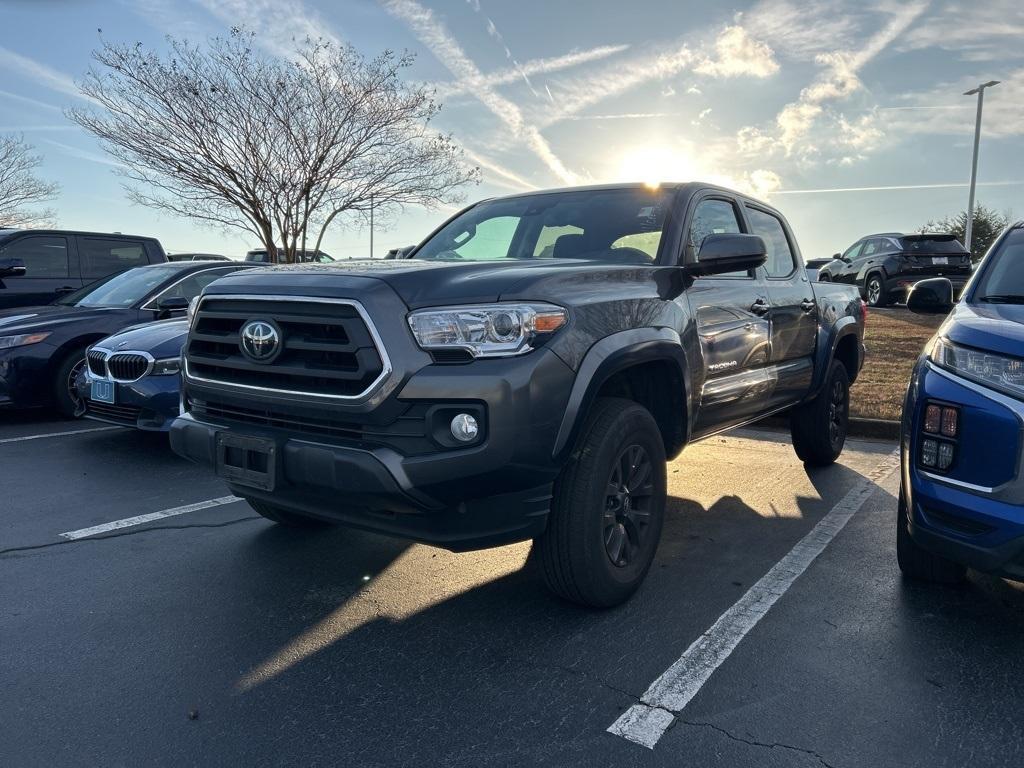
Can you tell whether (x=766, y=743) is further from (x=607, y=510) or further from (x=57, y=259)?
(x=57, y=259)

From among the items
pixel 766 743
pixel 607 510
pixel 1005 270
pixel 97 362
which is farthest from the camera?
pixel 97 362

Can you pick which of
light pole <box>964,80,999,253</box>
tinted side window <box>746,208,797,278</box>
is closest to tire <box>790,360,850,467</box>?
tinted side window <box>746,208,797,278</box>

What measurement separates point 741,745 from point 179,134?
18814mm

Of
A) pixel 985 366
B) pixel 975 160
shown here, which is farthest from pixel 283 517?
pixel 975 160

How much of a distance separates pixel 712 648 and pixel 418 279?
1726mm

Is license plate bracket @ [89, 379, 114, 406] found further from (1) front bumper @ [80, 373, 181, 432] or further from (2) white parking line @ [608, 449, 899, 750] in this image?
(2) white parking line @ [608, 449, 899, 750]

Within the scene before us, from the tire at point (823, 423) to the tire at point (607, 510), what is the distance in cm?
256

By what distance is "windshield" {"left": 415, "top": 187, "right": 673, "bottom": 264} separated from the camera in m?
3.72

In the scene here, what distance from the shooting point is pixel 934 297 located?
3.86m

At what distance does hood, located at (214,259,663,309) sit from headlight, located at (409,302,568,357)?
0.14 ft

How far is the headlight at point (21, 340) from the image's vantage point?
22.1 feet

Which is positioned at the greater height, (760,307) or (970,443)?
(760,307)

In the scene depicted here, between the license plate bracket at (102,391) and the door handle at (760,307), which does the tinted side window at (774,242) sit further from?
the license plate bracket at (102,391)

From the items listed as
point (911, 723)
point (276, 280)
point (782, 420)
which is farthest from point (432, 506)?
point (782, 420)
